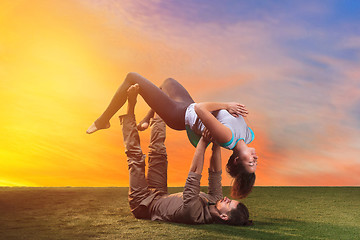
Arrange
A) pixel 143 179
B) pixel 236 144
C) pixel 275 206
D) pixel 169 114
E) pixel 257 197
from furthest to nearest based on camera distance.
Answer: pixel 257 197
pixel 275 206
pixel 169 114
pixel 143 179
pixel 236 144

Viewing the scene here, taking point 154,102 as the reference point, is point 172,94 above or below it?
above

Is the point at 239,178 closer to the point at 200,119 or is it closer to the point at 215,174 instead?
the point at 215,174

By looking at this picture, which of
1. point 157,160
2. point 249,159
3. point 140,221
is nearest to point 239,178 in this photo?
point 249,159

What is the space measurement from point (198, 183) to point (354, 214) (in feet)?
6.68

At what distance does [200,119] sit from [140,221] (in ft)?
3.66

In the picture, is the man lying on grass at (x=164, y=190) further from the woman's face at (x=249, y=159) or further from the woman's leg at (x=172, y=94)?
the woman's face at (x=249, y=159)

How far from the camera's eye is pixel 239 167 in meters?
3.46

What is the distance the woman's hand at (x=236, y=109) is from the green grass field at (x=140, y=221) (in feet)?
3.38

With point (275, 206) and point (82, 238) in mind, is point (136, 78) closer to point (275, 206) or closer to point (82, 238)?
point (82, 238)

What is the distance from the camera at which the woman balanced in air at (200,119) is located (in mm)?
3232

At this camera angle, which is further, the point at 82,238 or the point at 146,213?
the point at 146,213

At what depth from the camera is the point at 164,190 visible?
3.79m

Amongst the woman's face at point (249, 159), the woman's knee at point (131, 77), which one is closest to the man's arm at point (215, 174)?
the woman's face at point (249, 159)

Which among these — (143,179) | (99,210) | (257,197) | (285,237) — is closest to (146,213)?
(143,179)
